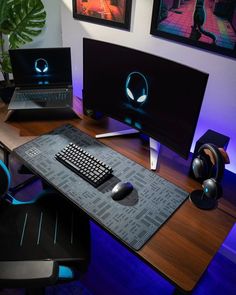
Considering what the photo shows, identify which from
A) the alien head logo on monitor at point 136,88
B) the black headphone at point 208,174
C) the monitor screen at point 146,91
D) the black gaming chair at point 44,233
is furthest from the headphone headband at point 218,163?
the black gaming chair at point 44,233

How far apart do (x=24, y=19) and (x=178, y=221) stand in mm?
1617

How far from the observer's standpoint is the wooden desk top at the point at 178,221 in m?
0.92

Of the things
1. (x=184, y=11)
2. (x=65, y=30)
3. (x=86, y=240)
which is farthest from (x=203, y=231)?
(x=65, y=30)

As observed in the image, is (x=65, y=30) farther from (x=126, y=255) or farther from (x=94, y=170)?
(x=126, y=255)

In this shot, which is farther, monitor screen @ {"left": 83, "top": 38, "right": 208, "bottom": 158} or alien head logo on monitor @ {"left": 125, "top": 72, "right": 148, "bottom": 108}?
alien head logo on monitor @ {"left": 125, "top": 72, "right": 148, "bottom": 108}

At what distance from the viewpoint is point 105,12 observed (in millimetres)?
1638

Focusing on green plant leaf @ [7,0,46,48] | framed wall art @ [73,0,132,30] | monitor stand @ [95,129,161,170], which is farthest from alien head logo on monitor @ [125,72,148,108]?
green plant leaf @ [7,0,46,48]

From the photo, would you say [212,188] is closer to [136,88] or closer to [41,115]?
[136,88]

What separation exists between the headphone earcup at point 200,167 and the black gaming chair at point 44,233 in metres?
0.56

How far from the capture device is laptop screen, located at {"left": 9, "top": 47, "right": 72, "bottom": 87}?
1.60 meters

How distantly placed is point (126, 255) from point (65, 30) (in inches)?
63.5

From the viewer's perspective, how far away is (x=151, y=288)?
1.59 metres

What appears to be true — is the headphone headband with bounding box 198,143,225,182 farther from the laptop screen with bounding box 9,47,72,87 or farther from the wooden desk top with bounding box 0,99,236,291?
the laptop screen with bounding box 9,47,72,87

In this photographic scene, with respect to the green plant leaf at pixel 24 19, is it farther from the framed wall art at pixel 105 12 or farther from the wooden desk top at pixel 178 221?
the wooden desk top at pixel 178 221
